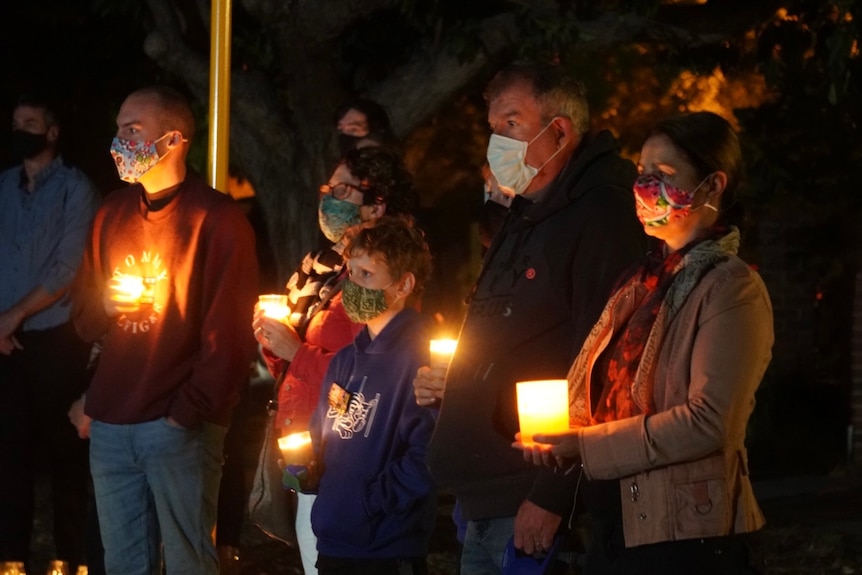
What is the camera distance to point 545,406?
4129 mm

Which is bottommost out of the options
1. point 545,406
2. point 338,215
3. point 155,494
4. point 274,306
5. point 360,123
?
point 545,406

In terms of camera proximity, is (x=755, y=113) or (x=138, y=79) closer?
(x=138, y=79)

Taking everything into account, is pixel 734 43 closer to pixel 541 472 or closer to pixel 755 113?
pixel 755 113

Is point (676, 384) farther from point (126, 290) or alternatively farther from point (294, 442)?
point (126, 290)

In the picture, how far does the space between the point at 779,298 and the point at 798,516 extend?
6.86 metres

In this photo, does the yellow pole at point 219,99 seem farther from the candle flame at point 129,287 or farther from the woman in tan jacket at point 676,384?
the woman in tan jacket at point 676,384

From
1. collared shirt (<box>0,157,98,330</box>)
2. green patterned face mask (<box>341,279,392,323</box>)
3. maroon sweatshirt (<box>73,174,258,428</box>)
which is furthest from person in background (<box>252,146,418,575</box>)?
collared shirt (<box>0,157,98,330</box>)

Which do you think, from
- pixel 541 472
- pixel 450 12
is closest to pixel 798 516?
pixel 450 12

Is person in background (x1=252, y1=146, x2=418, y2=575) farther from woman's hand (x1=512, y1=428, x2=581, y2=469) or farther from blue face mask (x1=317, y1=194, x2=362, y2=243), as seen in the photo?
woman's hand (x1=512, y1=428, x2=581, y2=469)

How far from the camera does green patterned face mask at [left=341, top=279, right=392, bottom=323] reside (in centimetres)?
567

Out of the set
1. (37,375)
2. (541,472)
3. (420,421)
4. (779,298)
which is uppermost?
(779,298)

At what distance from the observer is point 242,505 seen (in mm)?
7520

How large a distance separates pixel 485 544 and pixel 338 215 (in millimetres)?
1886

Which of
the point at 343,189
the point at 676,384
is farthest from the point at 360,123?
Answer: the point at 676,384
